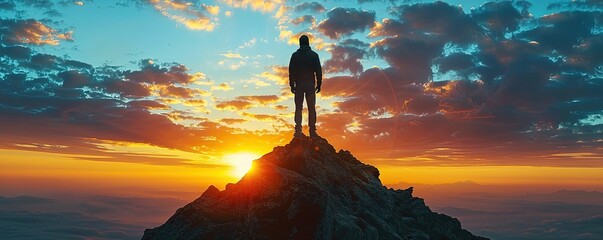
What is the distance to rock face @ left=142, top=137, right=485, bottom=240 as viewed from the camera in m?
11.3

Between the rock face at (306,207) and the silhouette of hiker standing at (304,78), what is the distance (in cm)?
152

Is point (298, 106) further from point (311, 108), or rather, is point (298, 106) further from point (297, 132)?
point (297, 132)

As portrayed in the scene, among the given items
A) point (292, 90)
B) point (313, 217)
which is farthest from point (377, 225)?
point (292, 90)

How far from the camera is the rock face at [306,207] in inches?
443

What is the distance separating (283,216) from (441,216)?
11779mm

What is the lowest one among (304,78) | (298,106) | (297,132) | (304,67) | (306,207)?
(306,207)

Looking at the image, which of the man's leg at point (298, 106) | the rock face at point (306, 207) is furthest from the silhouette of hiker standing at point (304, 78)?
the rock face at point (306, 207)

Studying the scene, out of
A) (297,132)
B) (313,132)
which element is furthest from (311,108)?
(297,132)

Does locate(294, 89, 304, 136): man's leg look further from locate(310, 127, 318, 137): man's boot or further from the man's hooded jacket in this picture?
locate(310, 127, 318, 137): man's boot

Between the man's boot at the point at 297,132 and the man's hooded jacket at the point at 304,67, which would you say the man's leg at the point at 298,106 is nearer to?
the man's boot at the point at 297,132

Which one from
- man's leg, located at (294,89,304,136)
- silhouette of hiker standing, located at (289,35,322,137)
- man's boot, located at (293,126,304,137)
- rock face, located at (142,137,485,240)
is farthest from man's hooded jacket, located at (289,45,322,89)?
rock face, located at (142,137,485,240)

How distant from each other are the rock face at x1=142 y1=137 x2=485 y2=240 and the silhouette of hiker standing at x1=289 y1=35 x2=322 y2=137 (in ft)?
4.97

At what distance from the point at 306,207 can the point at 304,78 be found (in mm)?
9497

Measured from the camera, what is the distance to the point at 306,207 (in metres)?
11.1
